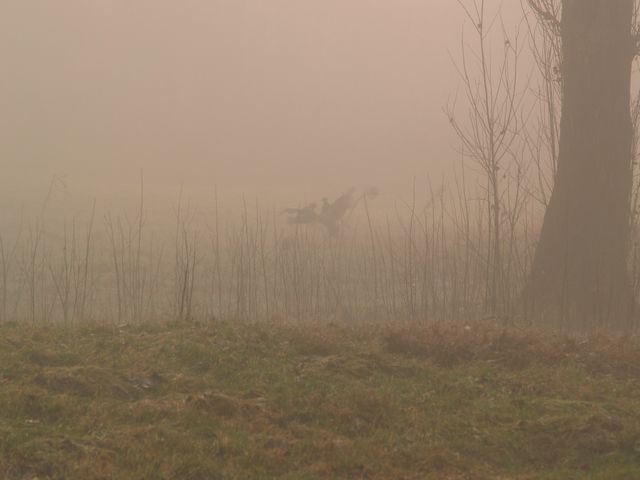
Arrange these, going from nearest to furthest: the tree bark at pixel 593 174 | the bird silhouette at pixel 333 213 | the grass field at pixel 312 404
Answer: the grass field at pixel 312 404
the tree bark at pixel 593 174
the bird silhouette at pixel 333 213

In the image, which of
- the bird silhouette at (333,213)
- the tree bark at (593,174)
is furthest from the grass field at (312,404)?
the bird silhouette at (333,213)

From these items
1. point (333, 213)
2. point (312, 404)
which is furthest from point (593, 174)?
point (333, 213)

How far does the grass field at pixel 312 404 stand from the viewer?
14.6 feet

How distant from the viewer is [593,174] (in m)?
10.7

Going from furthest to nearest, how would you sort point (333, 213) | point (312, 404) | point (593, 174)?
point (333, 213) → point (593, 174) → point (312, 404)

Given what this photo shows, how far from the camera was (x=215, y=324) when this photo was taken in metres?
7.37

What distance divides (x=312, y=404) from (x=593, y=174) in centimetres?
674

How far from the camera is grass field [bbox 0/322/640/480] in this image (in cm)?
445

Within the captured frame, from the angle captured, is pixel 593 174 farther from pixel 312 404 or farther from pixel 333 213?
pixel 333 213

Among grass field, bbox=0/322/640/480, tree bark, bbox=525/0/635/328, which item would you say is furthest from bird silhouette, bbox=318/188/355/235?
grass field, bbox=0/322/640/480

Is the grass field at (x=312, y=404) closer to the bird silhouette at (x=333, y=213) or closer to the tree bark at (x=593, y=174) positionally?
the tree bark at (x=593, y=174)

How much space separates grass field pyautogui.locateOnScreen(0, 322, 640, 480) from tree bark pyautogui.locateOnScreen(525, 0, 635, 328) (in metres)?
3.31

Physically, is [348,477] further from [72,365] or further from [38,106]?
[38,106]

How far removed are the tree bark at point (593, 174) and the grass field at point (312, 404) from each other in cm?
331
